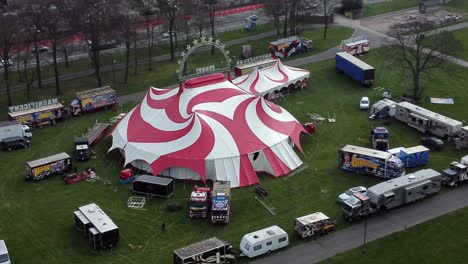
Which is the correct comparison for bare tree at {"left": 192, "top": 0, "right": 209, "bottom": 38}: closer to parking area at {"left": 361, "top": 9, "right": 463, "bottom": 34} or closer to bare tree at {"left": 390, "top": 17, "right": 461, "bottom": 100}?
parking area at {"left": 361, "top": 9, "right": 463, "bottom": 34}

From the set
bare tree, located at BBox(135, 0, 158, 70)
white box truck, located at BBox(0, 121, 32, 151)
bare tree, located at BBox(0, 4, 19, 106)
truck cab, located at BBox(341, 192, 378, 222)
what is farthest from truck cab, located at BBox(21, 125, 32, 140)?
truck cab, located at BBox(341, 192, 378, 222)

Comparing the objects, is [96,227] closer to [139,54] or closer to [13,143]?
[13,143]

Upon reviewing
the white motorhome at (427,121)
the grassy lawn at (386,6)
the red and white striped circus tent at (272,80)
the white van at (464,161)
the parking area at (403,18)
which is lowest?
the white van at (464,161)

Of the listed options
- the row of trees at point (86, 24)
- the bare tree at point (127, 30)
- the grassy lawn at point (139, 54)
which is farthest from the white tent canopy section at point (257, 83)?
the grassy lawn at point (139, 54)

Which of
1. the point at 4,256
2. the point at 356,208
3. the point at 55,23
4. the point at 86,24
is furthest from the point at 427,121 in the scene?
the point at 55,23

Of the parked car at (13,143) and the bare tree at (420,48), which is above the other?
the bare tree at (420,48)

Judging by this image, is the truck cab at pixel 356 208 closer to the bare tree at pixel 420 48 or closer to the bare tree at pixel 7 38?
the bare tree at pixel 420 48
